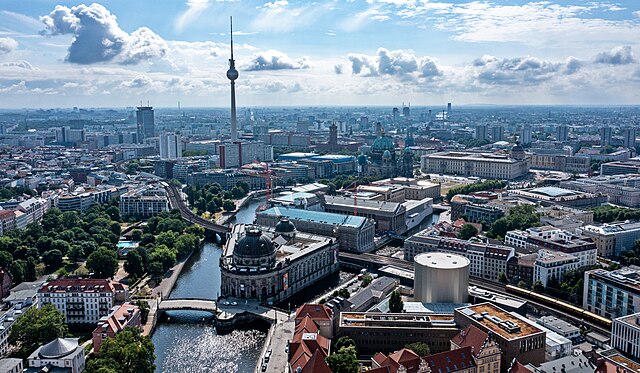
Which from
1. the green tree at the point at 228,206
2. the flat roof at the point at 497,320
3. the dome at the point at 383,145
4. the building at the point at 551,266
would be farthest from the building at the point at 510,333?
the dome at the point at 383,145

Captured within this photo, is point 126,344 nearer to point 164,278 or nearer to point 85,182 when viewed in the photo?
point 164,278

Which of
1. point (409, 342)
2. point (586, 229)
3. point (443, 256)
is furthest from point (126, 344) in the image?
point (586, 229)

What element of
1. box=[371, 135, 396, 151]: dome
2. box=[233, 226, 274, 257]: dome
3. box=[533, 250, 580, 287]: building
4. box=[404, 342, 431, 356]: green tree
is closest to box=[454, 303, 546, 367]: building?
box=[404, 342, 431, 356]: green tree

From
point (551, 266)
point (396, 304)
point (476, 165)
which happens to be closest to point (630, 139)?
point (476, 165)

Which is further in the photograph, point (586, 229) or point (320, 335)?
point (586, 229)

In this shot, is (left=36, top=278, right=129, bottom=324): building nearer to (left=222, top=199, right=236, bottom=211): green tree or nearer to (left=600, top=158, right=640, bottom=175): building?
(left=222, top=199, right=236, bottom=211): green tree

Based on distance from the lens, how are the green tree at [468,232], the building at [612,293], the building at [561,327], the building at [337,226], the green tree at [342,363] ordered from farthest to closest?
the green tree at [468,232] → the building at [337,226] → the building at [612,293] → the building at [561,327] → the green tree at [342,363]

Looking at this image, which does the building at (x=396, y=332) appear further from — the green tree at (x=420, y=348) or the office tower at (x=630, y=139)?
the office tower at (x=630, y=139)
